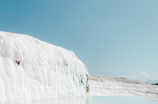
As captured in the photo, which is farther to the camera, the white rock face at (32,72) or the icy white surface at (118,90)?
the icy white surface at (118,90)

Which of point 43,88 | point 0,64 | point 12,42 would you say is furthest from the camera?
point 43,88

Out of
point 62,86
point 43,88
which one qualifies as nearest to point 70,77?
Result: point 62,86

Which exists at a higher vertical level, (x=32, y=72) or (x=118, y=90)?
(x=32, y=72)

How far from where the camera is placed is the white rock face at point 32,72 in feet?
32.6

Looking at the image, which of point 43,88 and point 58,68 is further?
point 58,68

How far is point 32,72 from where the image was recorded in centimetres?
1245

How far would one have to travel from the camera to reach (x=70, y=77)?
18.3 m

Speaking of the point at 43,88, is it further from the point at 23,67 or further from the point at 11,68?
the point at 11,68

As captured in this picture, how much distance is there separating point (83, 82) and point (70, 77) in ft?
12.1

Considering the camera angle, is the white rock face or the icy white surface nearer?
the white rock face

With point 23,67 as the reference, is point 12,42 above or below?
above

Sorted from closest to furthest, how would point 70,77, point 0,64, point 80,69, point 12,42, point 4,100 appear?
point 4,100 < point 0,64 < point 12,42 < point 70,77 < point 80,69

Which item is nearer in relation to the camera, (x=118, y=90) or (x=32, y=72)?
(x=32, y=72)

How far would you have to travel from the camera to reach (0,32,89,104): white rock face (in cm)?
994
